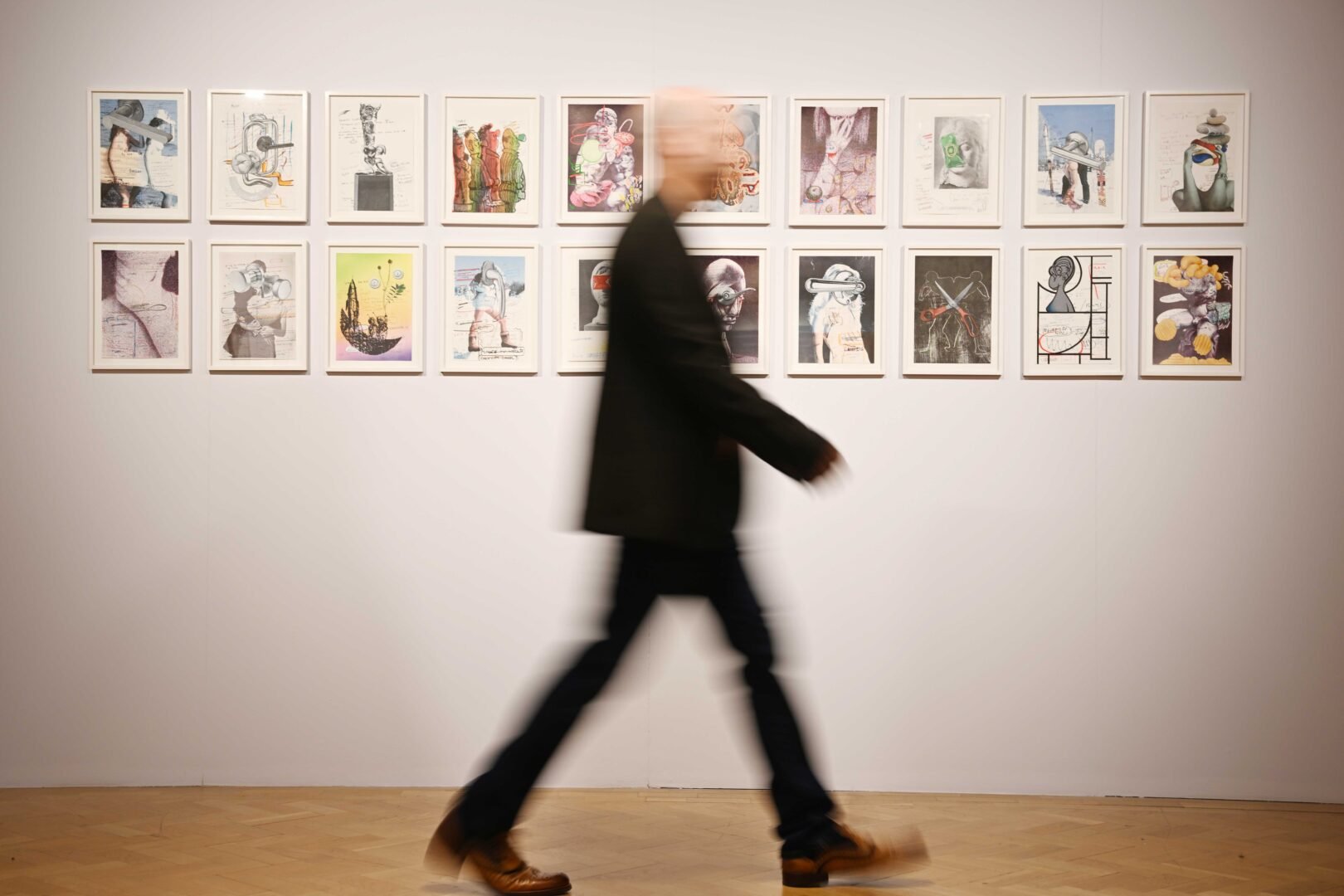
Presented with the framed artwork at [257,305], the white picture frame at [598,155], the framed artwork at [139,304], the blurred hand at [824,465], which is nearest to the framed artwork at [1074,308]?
the white picture frame at [598,155]

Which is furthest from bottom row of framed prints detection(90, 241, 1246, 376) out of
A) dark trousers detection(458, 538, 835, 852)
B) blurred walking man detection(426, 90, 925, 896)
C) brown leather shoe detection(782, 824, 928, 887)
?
brown leather shoe detection(782, 824, 928, 887)

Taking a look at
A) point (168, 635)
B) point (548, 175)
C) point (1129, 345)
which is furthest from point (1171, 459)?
point (168, 635)

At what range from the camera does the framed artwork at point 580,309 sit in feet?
10.8

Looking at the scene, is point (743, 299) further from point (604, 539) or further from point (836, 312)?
point (604, 539)

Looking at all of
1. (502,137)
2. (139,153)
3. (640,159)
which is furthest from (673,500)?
(139,153)

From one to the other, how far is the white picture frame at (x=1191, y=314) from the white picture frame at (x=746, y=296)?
1024 millimetres

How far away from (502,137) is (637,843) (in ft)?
6.21

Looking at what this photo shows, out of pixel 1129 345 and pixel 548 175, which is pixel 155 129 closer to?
pixel 548 175

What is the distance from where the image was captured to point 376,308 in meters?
3.30

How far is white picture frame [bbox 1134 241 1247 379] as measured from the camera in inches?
128

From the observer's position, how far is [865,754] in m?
3.28

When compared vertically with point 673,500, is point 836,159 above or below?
above

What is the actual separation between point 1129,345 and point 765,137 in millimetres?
1147

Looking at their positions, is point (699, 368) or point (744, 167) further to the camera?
point (744, 167)
